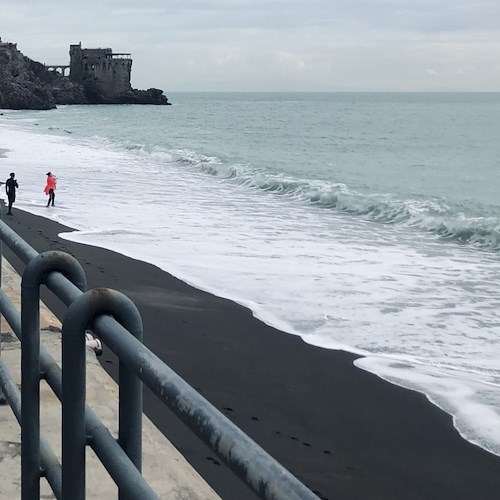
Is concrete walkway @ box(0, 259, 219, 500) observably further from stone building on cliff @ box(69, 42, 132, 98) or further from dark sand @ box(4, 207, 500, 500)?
stone building on cliff @ box(69, 42, 132, 98)

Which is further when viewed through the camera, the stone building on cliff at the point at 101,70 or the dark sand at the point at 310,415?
the stone building on cliff at the point at 101,70

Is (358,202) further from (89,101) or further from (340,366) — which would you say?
(89,101)

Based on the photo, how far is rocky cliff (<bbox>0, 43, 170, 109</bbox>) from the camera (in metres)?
107

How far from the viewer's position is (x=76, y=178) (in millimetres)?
26609

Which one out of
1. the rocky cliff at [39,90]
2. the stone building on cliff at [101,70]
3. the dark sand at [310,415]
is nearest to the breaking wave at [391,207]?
the dark sand at [310,415]

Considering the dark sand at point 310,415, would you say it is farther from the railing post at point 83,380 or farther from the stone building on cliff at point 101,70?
the stone building on cliff at point 101,70

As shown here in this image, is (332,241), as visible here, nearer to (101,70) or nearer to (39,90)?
(39,90)

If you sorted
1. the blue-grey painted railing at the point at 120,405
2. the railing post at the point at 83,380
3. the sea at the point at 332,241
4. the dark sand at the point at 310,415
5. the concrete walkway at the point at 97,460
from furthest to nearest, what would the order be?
1. the sea at the point at 332,241
2. the dark sand at the point at 310,415
3. the concrete walkway at the point at 97,460
4. the railing post at the point at 83,380
5. the blue-grey painted railing at the point at 120,405

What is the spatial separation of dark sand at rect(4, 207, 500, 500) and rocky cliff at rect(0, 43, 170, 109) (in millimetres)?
102262

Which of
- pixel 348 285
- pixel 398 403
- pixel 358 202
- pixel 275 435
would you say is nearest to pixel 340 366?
pixel 398 403

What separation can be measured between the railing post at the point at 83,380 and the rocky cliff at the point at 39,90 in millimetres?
109030

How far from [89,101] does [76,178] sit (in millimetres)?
102887

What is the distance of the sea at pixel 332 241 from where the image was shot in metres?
8.70

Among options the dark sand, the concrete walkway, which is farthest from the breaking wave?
the concrete walkway
